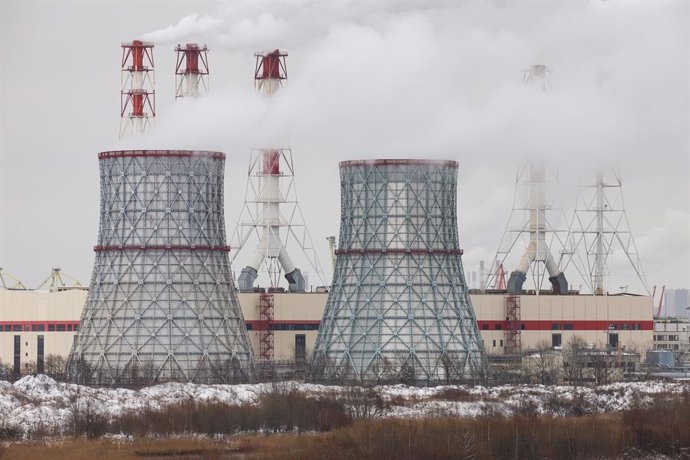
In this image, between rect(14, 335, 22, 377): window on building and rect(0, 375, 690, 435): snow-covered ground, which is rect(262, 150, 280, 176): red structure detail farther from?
rect(0, 375, 690, 435): snow-covered ground

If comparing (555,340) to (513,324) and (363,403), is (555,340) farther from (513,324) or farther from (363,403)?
(363,403)

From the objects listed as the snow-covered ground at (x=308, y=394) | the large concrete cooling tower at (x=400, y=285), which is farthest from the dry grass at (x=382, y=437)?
the large concrete cooling tower at (x=400, y=285)

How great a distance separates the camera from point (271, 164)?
114062mm

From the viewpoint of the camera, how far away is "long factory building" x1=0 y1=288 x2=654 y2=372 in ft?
359

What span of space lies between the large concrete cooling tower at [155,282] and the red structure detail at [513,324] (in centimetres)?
2290

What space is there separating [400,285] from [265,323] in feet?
57.2

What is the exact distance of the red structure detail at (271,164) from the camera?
373ft

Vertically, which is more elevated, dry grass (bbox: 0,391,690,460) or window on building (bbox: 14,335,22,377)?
window on building (bbox: 14,335,22,377)

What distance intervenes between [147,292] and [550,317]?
29.1 meters

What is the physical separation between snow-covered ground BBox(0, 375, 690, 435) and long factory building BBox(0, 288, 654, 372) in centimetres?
1929

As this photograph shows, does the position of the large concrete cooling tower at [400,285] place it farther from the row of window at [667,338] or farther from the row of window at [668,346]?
the row of window at [667,338]

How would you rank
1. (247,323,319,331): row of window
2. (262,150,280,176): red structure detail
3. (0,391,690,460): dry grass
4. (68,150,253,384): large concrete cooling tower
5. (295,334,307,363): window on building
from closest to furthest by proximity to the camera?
(0,391,690,460): dry grass < (68,150,253,384): large concrete cooling tower < (295,334,307,363): window on building < (247,323,319,331): row of window < (262,150,280,176): red structure detail

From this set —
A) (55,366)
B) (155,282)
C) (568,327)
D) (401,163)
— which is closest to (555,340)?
(568,327)

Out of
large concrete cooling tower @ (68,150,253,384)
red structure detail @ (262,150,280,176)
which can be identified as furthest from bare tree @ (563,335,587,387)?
red structure detail @ (262,150,280,176)
